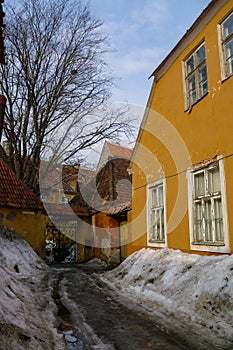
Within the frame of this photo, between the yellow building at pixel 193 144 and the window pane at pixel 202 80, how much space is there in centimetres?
3

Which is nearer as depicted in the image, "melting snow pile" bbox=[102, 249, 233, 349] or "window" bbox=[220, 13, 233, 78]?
"melting snow pile" bbox=[102, 249, 233, 349]

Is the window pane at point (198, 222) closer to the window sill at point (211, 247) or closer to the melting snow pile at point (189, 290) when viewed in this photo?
the window sill at point (211, 247)

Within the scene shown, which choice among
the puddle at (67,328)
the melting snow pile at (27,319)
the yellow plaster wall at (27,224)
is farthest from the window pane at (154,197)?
the yellow plaster wall at (27,224)

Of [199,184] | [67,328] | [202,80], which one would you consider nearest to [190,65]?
[202,80]

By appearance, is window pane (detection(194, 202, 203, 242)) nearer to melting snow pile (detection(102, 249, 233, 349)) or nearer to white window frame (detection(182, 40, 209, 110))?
melting snow pile (detection(102, 249, 233, 349))

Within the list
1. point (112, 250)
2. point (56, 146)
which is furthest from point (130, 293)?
point (56, 146)

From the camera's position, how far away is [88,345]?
13.8 ft

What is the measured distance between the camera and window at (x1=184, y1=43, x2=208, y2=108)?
7838mm

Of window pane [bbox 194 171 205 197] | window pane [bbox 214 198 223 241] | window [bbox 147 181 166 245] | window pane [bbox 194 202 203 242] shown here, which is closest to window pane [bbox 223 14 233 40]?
window pane [bbox 194 171 205 197]

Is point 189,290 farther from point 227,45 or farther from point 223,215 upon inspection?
point 227,45

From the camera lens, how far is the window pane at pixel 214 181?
6945 millimetres

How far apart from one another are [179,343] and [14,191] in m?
12.4

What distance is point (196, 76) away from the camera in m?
8.14

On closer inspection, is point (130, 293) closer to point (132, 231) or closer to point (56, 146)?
point (132, 231)
